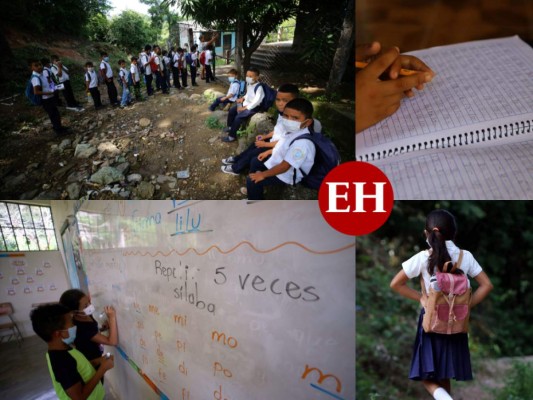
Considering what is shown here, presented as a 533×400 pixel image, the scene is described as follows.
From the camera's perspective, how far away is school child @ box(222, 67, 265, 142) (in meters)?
1.00

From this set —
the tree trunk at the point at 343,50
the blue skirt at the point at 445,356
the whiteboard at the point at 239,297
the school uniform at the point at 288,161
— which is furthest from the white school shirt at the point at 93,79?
the blue skirt at the point at 445,356

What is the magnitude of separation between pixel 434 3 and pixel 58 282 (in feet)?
6.99

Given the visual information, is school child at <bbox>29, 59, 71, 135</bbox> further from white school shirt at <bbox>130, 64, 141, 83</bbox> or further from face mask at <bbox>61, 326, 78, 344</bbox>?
face mask at <bbox>61, 326, 78, 344</bbox>

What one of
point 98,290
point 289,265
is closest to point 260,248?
point 289,265

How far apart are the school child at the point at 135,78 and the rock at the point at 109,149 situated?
0.60 feet

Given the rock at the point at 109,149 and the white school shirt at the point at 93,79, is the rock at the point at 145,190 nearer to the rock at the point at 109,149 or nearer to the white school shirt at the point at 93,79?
the rock at the point at 109,149

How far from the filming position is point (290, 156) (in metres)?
0.92

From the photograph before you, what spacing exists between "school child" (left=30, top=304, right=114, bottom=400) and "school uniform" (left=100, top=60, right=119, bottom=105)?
83 cm

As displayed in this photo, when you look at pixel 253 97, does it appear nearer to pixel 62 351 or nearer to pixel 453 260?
pixel 453 260

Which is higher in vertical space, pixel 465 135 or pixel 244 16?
pixel 244 16

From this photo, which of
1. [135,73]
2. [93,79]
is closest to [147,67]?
[135,73]

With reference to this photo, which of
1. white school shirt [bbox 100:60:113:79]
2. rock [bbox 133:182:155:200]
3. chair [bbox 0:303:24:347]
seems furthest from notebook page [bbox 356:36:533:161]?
chair [bbox 0:303:24:347]

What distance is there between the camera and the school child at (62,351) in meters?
1.26

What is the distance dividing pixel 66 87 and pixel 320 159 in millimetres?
914
